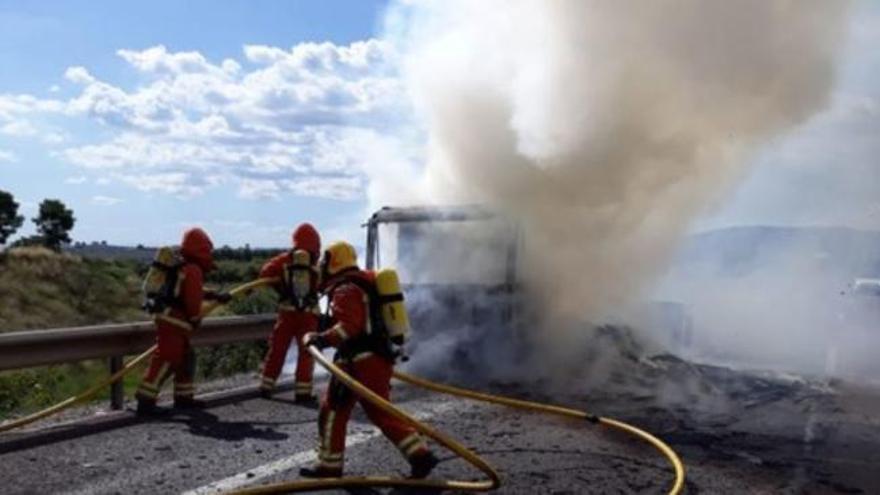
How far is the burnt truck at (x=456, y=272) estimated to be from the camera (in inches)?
430

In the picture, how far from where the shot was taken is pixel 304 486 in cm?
523

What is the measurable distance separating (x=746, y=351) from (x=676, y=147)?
5.17 metres

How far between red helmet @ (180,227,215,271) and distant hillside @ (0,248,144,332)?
12739mm

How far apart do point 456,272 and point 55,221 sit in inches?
1213

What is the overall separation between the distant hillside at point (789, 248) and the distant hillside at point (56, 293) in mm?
18347

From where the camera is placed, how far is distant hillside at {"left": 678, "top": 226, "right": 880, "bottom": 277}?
31984 mm

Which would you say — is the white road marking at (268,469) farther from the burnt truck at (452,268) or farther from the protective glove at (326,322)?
the burnt truck at (452,268)

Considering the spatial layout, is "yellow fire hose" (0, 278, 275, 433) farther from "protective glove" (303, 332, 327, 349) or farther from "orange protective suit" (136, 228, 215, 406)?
"protective glove" (303, 332, 327, 349)

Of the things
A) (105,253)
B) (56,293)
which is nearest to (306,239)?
(56,293)

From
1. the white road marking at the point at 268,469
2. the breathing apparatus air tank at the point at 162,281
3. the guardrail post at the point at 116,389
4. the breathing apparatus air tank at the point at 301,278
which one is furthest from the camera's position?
the breathing apparatus air tank at the point at 301,278

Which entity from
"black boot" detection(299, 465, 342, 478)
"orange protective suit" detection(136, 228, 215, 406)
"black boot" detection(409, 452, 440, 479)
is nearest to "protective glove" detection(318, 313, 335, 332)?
"black boot" detection(299, 465, 342, 478)

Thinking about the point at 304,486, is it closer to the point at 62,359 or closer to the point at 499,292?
the point at 62,359

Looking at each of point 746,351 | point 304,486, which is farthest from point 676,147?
point 304,486

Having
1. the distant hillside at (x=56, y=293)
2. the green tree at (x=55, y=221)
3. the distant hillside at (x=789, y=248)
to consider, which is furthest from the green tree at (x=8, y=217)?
the distant hillside at (x=789, y=248)
